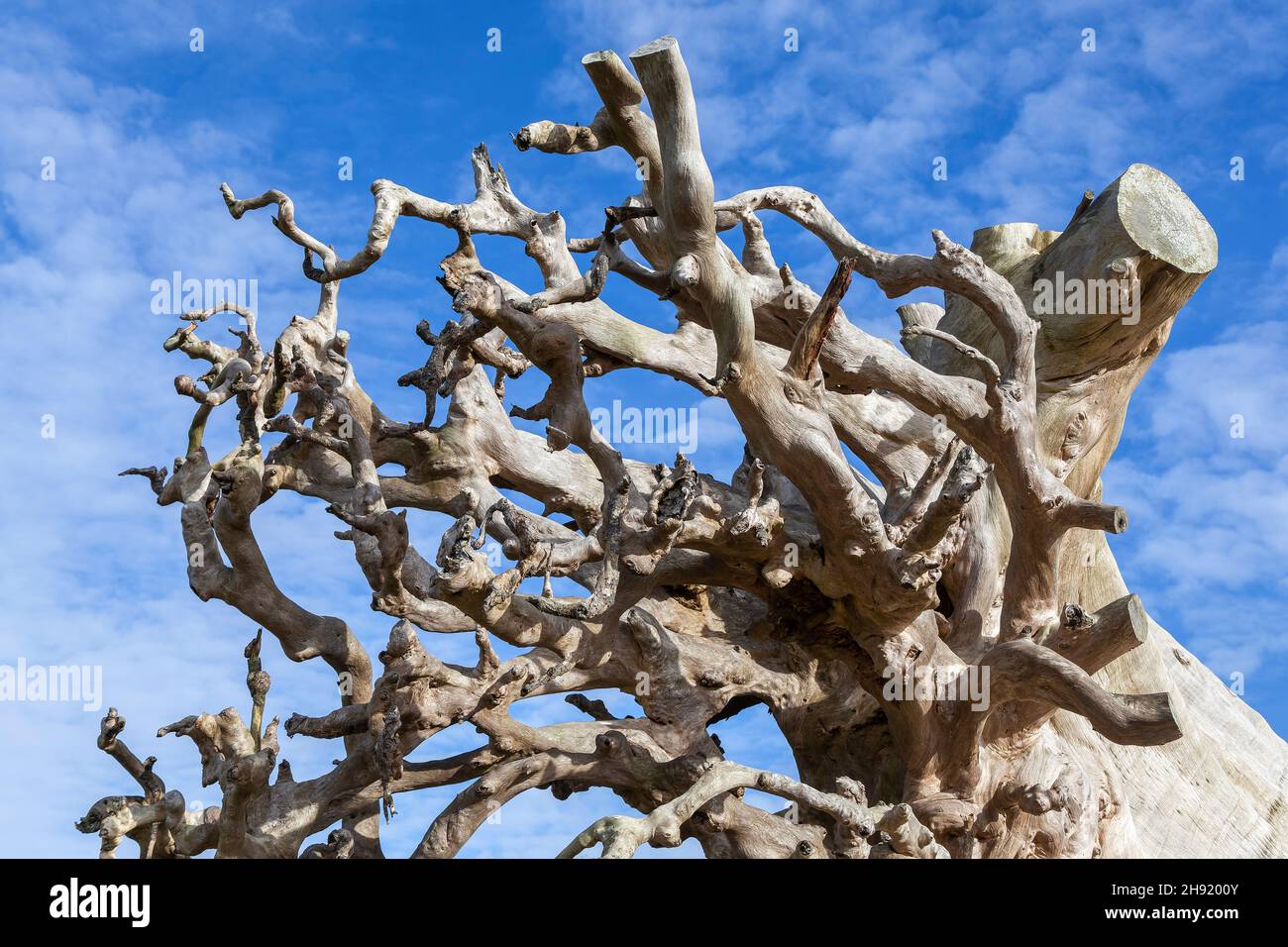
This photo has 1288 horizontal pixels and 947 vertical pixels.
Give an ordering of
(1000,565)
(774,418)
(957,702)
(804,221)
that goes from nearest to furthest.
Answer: (774,418)
(957,702)
(804,221)
(1000,565)

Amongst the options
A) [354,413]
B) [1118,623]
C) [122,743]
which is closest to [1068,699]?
[1118,623]

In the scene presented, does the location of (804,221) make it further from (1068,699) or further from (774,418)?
(1068,699)

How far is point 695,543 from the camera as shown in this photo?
26.3 feet

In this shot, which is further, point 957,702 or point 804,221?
point 804,221

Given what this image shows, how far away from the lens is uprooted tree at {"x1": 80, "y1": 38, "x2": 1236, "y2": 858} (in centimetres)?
715

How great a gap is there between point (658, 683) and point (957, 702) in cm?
176

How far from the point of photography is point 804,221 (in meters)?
8.80

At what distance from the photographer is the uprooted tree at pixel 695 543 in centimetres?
715
